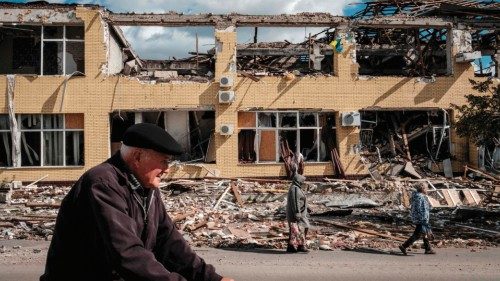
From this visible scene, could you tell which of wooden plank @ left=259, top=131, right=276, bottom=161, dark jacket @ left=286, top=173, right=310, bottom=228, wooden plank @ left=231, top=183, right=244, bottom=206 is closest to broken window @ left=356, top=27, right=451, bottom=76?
wooden plank @ left=259, top=131, right=276, bottom=161

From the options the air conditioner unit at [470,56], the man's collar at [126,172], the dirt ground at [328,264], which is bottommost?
the dirt ground at [328,264]

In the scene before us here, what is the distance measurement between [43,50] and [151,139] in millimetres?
20510

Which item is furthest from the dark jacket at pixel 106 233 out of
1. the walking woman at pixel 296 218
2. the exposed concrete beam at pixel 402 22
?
the exposed concrete beam at pixel 402 22

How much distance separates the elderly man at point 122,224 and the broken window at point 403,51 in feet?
71.6

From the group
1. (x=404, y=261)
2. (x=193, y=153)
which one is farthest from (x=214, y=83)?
(x=404, y=261)

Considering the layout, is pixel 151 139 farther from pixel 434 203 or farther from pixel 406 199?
pixel 434 203

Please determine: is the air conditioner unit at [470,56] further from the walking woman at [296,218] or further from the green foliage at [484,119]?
the walking woman at [296,218]

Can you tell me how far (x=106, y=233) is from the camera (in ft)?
7.30

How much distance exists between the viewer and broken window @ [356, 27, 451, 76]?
76.9ft

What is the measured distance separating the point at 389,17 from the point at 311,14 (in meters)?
3.43

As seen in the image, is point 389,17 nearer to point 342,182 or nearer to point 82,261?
point 342,182

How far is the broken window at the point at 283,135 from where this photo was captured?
69.9ft

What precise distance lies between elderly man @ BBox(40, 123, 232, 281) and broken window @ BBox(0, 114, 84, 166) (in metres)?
19.3

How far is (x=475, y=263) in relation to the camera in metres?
9.28
